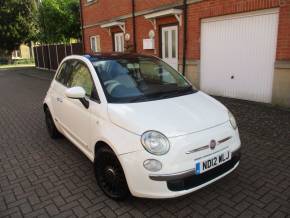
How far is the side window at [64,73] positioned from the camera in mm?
4715

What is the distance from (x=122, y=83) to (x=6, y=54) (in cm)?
3894

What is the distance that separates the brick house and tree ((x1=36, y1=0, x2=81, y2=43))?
11.7 meters

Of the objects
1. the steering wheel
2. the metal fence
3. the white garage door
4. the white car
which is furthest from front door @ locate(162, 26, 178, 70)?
the metal fence

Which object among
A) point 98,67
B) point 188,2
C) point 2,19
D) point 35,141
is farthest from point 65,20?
point 98,67

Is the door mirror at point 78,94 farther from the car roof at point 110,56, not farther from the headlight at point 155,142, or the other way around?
the headlight at point 155,142

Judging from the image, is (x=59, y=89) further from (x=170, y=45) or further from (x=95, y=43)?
(x=95, y=43)

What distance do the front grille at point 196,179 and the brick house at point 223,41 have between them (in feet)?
15.5

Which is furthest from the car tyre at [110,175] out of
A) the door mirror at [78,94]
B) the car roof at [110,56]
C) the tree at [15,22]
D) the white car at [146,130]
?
the tree at [15,22]

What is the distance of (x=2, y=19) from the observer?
3216cm

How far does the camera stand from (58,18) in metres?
22.9

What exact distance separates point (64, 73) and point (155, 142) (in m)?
2.74

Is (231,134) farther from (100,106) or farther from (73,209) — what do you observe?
(73,209)

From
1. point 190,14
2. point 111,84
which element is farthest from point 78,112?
point 190,14

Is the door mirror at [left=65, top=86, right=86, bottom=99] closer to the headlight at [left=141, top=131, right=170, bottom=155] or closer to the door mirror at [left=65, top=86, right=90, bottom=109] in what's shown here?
the door mirror at [left=65, top=86, right=90, bottom=109]
